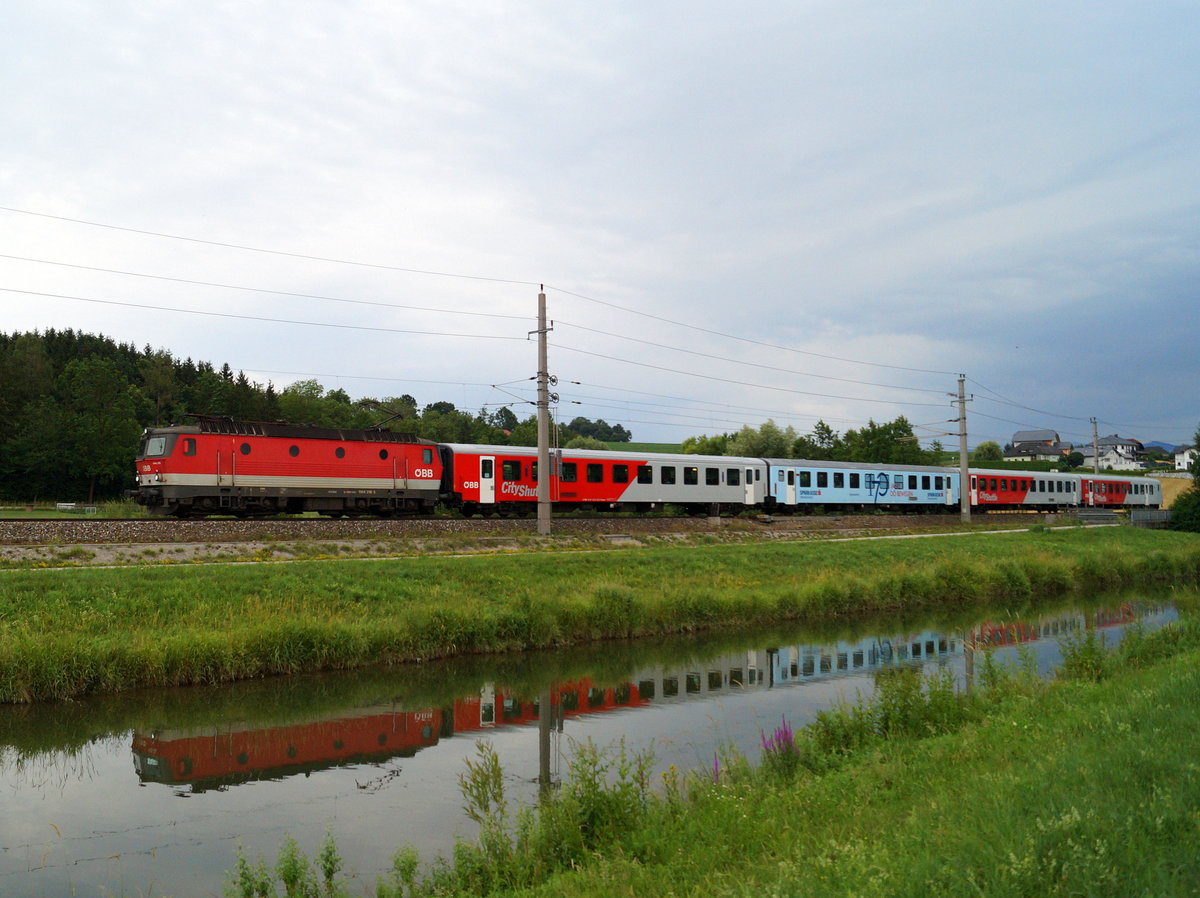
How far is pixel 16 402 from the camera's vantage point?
6469cm

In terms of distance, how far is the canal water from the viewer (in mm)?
8438

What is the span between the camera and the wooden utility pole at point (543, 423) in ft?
96.6

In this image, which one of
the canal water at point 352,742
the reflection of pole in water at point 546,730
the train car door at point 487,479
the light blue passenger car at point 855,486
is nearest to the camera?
the canal water at point 352,742

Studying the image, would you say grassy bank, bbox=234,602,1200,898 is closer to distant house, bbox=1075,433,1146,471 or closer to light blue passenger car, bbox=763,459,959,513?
light blue passenger car, bbox=763,459,959,513

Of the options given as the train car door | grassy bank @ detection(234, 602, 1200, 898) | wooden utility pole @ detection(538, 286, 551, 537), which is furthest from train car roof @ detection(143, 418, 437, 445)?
grassy bank @ detection(234, 602, 1200, 898)

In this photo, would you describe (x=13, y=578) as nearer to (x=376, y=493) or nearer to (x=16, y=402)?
(x=376, y=493)

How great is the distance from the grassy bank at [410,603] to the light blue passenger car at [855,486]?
14.6 m

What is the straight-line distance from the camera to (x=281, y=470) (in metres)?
28.4

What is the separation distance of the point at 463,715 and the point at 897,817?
28.5ft

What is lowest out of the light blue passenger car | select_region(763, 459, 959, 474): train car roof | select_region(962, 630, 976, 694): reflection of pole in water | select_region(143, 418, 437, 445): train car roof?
select_region(962, 630, 976, 694): reflection of pole in water

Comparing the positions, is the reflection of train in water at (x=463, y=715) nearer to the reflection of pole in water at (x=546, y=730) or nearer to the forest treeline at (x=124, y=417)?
the reflection of pole in water at (x=546, y=730)

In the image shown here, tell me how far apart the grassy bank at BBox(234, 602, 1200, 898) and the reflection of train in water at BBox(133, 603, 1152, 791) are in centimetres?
309

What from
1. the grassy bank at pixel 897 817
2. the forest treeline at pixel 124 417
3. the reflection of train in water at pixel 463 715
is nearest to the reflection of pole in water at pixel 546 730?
the reflection of train in water at pixel 463 715

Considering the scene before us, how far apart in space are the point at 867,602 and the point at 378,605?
13.8 meters
